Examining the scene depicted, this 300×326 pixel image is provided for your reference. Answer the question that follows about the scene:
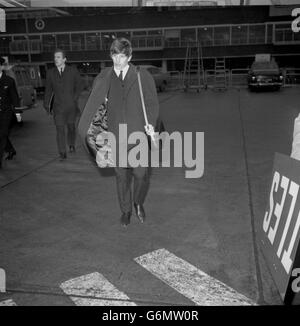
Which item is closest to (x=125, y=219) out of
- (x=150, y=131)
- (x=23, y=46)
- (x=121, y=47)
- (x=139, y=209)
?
(x=139, y=209)

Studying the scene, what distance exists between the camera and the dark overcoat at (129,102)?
4168 mm

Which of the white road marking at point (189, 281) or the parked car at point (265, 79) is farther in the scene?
the parked car at point (265, 79)

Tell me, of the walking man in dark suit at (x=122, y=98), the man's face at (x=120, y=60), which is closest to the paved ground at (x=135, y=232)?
the walking man in dark suit at (x=122, y=98)

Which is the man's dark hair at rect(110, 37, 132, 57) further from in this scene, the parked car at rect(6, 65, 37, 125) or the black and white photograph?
the parked car at rect(6, 65, 37, 125)

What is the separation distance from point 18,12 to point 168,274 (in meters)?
42.9

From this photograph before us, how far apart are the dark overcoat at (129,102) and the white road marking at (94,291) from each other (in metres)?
1.51

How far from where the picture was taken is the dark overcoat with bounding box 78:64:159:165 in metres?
4.17

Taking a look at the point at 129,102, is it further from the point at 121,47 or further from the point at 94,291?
the point at 94,291

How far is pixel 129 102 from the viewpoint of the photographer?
4195 mm

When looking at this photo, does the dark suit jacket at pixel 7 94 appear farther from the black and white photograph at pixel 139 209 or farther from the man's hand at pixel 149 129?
the man's hand at pixel 149 129

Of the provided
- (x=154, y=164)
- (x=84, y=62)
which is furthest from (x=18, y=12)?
(x=154, y=164)

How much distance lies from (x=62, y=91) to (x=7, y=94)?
1033 mm

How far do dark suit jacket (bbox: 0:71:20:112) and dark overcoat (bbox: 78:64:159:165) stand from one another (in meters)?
3.21

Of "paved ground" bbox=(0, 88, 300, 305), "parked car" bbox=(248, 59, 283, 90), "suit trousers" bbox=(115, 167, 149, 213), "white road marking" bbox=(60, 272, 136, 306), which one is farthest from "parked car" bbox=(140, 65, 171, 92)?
"white road marking" bbox=(60, 272, 136, 306)
